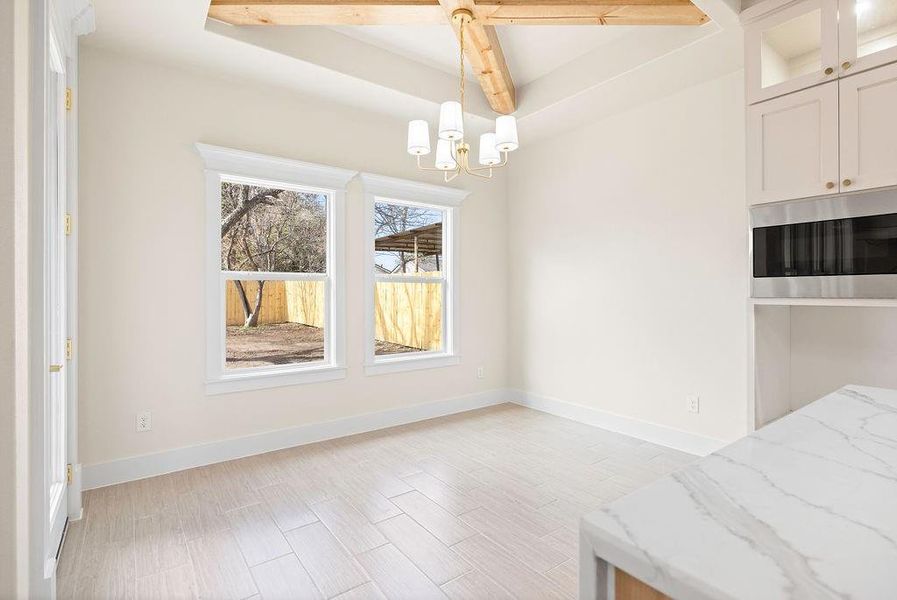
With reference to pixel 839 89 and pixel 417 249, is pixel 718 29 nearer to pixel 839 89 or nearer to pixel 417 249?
pixel 839 89

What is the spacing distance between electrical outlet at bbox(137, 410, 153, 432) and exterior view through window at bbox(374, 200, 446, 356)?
1748mm

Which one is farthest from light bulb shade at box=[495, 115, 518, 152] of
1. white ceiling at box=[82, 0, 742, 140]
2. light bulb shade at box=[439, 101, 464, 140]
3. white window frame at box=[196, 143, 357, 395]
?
white window frame at box=[196, 143, 357, 395]

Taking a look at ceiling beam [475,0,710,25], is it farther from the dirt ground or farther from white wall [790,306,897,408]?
the dirt ground

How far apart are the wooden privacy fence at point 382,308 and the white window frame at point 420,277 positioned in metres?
0.09

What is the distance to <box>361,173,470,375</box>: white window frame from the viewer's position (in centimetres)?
405

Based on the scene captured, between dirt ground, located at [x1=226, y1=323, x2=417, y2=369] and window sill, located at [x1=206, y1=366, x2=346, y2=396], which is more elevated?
dirt ground, located at [x1=226, y1=323, x2=417, y2=369]

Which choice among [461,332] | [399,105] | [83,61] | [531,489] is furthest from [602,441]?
[83,61]

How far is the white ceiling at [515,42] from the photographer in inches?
132

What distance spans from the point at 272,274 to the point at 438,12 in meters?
2.17

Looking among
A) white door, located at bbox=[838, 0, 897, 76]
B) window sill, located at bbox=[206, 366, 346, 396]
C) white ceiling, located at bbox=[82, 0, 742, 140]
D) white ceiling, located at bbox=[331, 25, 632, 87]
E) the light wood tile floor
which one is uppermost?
white ceiling, located at bbox=[331, 25, 632, 87]

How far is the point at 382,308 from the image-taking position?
426 cm

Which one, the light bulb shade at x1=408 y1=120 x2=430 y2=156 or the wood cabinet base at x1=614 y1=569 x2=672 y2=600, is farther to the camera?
the light bulb shade at x1=408 y1=120 x2=430 y2=156

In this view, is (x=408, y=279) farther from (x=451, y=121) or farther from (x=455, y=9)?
(x=455, y=9)
